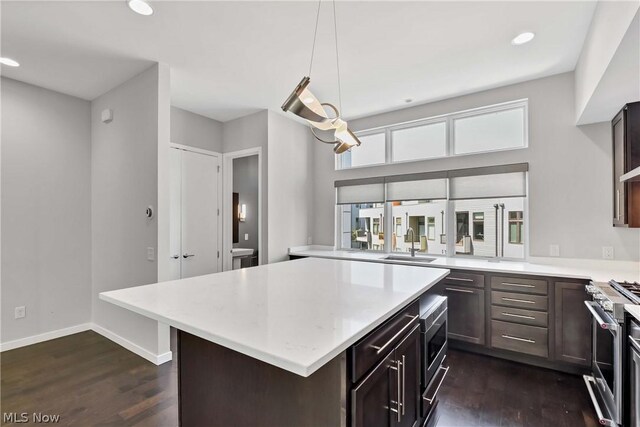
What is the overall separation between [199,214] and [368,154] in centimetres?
265

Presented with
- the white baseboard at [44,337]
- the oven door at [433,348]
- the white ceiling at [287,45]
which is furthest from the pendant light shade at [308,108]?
the white baseboard at [44,337]

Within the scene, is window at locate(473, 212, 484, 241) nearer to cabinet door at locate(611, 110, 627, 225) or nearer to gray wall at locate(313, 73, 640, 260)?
gray wall at locate(313, 73, 640, 260)

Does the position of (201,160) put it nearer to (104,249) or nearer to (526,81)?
(104,249)

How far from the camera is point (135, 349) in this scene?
3109mm

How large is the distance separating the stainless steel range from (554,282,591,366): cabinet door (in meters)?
0.33

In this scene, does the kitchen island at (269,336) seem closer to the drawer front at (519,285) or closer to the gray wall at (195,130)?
the drawer front at (519,285)

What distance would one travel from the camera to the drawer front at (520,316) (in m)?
2.77

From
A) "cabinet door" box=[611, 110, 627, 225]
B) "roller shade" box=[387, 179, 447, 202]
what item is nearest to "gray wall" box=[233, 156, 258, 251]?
"roller shade" box=[387, 179, 447, 202]

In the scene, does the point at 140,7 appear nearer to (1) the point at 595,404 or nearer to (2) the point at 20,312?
(2) the point at 20,312

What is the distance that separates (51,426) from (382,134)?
4.55 m

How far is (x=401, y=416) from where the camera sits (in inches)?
59.5

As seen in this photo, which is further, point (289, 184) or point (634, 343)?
point (289, 184)

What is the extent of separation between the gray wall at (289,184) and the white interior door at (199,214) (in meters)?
0.91

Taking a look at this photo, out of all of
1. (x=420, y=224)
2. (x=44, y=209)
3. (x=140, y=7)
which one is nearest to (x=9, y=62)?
(x=44, y=209)
